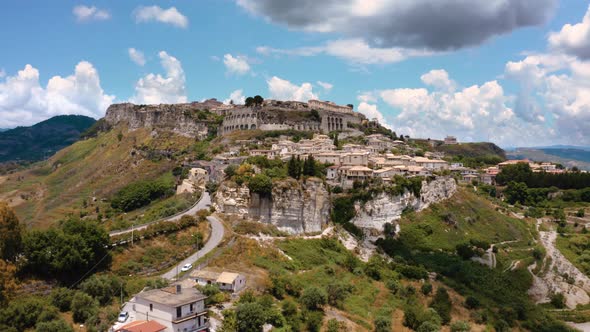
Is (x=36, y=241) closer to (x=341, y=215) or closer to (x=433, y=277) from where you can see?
(x=341, y=215)

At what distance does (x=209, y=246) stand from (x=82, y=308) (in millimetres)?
15239

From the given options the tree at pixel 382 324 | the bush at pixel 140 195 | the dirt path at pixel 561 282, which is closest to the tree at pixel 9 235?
the tree at pixel 382 324

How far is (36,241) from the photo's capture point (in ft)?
109

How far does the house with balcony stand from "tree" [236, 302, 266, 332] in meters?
2.13

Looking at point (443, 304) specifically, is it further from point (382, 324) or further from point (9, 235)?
point (9, 235)

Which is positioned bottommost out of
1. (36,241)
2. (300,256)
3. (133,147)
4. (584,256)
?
A: (584,256)

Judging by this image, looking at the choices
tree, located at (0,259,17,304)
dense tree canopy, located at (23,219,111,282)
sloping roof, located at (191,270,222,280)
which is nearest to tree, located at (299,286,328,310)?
sloping roof, located at (191,270,222,280)

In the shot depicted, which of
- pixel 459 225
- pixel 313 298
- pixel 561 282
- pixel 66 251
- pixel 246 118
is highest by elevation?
pixel 246 118

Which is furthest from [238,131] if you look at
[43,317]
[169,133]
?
[43,317]

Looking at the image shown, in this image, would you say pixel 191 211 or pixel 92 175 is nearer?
pixel 191 211

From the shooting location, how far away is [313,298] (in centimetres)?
3547

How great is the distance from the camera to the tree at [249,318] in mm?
28609

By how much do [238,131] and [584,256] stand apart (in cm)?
6429

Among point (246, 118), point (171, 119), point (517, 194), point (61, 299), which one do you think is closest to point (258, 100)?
point (246, 118)
